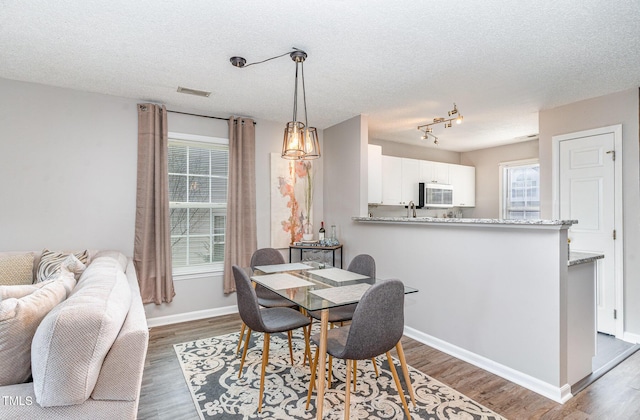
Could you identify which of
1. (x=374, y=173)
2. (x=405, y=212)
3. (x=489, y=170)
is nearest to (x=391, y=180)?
(x=374, y=173)

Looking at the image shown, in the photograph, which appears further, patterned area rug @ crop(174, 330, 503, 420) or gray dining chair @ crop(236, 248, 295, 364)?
gray dining chair @ crop(236, 248, 295, 364)

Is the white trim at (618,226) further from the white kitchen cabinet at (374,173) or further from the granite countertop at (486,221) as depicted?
the white kitchen cabinet at (374,173)

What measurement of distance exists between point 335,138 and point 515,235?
275cm

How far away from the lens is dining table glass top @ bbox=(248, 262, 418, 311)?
1946 millimetres

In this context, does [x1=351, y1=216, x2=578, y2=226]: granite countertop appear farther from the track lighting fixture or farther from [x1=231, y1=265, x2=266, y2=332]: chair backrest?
[x1=231, y1=265, x2=266, y2=332]: chair backrest

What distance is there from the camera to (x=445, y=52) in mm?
2461

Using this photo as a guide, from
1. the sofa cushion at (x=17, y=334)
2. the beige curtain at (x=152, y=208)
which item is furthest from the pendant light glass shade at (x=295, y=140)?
the beige curtain at (x=152, y=208)

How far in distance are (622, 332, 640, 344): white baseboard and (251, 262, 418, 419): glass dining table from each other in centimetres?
271

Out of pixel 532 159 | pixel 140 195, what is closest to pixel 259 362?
pixel 140 195

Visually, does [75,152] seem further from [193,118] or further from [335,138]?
[335,138]

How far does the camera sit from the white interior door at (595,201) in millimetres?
3338

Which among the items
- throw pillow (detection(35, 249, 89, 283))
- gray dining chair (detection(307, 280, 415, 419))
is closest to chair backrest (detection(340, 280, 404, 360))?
gray dining chair (detection(307, 280, 415, 419))

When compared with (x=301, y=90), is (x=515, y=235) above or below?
below

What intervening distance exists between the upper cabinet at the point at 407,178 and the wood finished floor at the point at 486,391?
2.37 m
